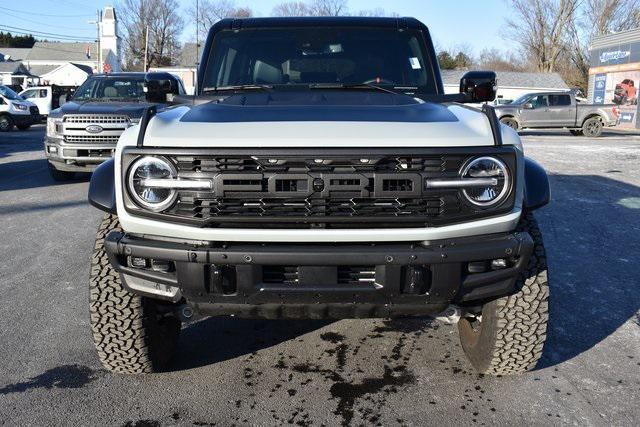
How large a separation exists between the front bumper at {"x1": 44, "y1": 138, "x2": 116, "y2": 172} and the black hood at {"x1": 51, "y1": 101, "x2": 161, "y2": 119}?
Answer: 20.2 inches

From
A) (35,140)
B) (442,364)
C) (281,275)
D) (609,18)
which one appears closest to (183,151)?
(281,275)

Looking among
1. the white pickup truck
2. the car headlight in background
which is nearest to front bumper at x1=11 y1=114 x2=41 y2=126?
the white pickup truck

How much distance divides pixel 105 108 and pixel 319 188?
7.96m

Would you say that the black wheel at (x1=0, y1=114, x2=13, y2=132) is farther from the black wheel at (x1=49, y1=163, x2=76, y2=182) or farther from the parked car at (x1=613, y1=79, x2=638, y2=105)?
the parked car at (x1=613, y1=79, x2=638, y2=105)

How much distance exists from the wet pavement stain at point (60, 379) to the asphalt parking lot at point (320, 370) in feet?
0.04

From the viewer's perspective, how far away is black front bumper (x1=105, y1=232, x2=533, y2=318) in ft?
8.52

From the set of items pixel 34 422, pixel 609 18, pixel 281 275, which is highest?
pixel 609 18

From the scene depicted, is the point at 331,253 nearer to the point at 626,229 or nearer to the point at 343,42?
the point at 343,42

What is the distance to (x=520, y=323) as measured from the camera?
3.07m

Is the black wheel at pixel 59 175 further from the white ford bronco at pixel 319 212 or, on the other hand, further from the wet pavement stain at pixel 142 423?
the wet pavement stain at pixel 142 423

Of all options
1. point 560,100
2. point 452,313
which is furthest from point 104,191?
point 560,100

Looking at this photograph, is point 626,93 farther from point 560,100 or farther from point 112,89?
point 112,89

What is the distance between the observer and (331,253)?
2.58 metres

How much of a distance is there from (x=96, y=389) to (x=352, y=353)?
1420mm
